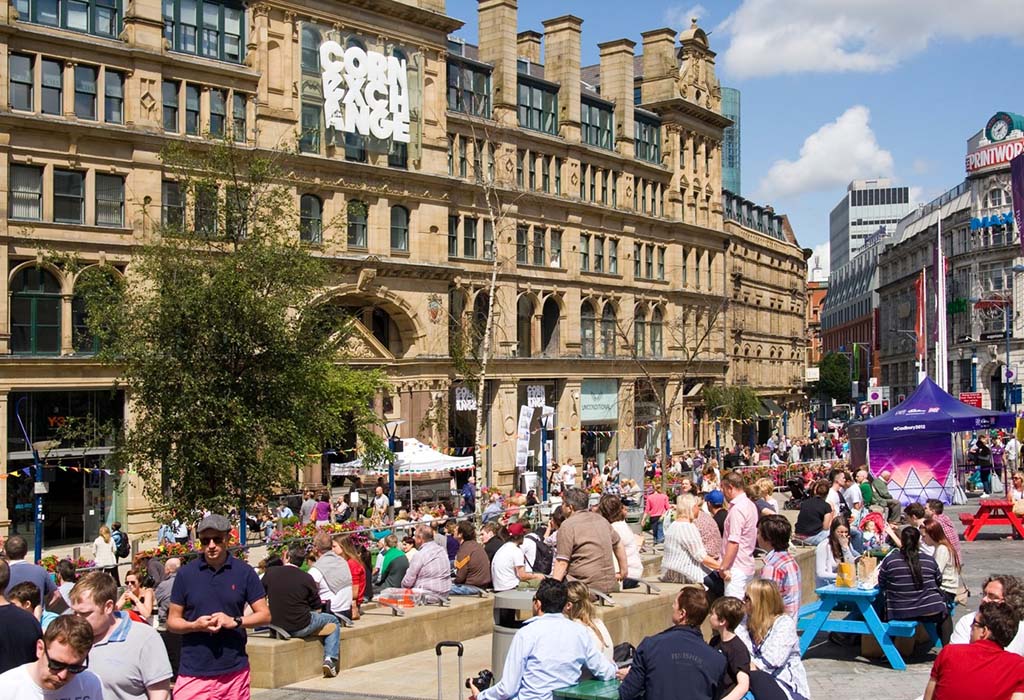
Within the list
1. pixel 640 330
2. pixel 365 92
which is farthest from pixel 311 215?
pixel 640 330

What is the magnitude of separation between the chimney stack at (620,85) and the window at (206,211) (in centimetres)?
3604

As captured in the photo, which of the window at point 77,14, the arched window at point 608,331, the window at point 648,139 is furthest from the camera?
the window at point 648,139

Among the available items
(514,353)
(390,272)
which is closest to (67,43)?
(390,272)

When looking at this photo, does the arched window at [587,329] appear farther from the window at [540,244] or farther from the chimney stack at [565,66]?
the chimney stack at [565,66]

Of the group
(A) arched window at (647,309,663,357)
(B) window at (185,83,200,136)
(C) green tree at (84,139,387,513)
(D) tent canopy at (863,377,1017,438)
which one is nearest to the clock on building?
(A) arched window at (647,309,663,357)

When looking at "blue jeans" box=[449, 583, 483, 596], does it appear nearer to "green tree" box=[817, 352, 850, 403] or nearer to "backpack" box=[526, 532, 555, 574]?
"backpack" box=[526, 532, 555, 574]

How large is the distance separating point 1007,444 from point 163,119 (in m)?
36.7

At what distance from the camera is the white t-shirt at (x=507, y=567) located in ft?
56.7

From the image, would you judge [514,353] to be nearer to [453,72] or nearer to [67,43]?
[453,72]

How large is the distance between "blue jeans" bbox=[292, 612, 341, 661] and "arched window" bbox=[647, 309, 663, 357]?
162ft

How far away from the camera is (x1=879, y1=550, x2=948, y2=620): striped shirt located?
14.5 meters

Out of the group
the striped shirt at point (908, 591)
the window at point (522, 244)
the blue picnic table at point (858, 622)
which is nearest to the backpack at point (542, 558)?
the blue picnic table at point (858, 622)

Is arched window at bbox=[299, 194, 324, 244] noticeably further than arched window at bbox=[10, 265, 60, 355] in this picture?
Yes

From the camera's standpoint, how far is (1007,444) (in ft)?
170
